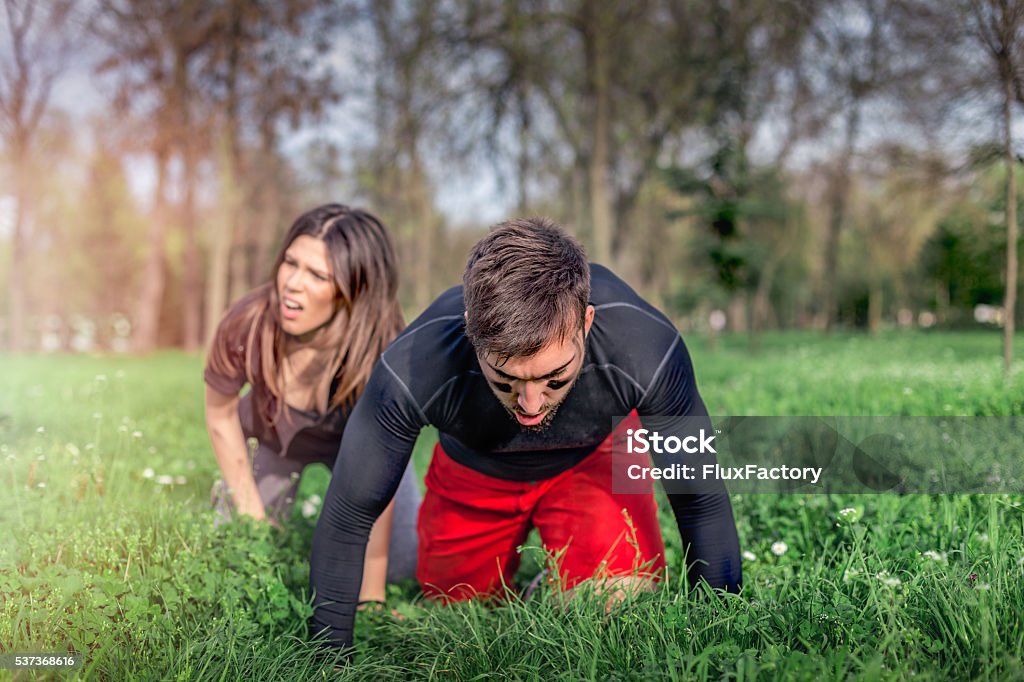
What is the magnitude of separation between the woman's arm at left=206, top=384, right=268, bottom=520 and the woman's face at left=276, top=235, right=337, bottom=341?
0.47 m

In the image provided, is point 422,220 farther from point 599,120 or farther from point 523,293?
point 523,293

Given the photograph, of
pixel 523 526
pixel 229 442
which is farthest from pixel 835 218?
A: pixel 229 442

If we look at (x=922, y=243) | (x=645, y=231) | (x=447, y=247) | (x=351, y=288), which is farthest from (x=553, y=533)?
(x=447, y=247)

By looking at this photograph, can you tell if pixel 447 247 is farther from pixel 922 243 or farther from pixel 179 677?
Result: pixel 179 677

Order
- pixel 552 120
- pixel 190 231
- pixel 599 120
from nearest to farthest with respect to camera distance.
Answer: pixel 599 120, pixel 552 120, pixel 190 231

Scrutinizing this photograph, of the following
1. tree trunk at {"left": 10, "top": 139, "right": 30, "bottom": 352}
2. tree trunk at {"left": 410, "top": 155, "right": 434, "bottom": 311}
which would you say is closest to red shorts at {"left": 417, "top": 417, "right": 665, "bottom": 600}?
tree trunk at {"left": 10, "top": 139, "right": 30, "bottom": 352}

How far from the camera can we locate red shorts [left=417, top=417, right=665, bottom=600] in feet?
9.29

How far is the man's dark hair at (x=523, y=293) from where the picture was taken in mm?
2010

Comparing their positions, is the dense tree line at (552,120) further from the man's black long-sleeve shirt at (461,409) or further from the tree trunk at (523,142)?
the man's black long-sleeve shirt at (461,409)

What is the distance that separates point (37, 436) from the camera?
360cm

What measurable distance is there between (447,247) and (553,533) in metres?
31.5

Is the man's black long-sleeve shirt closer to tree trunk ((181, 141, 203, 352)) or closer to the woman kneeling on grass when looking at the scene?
the woman kneeling on grass

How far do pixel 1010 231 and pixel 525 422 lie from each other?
311 centimetres

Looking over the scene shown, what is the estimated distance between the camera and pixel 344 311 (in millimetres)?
3311
